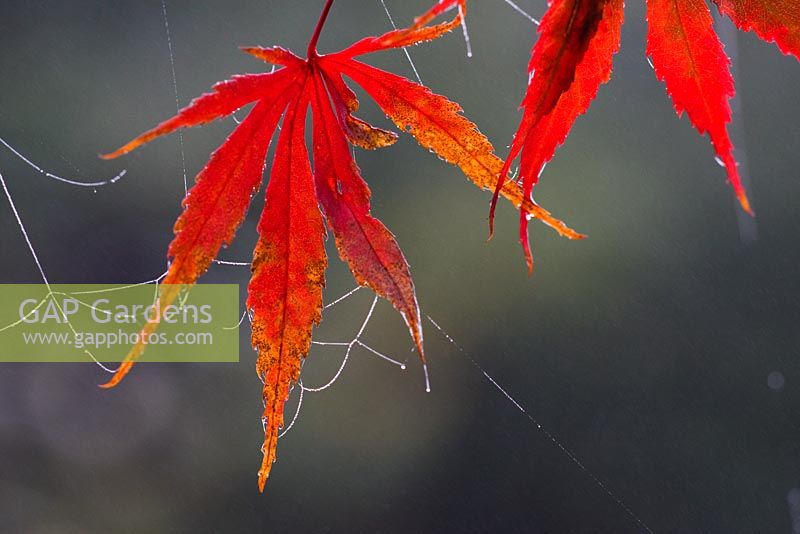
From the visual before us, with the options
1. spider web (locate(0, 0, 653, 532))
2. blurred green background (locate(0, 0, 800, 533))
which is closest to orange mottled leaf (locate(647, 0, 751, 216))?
spider web (locate(0, 0, 653, 532))

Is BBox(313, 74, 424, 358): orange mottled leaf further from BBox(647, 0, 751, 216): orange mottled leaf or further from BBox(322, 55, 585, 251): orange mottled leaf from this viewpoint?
BBox(647, 0, 751, 216): orange mottled leaf

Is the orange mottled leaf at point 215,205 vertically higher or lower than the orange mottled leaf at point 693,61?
lower

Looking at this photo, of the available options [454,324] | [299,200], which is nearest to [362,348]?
[454,324]

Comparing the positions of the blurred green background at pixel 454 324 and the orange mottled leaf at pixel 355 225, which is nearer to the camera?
the orange mottled leaf at pixel 355 225

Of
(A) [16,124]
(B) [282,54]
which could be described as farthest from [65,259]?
(B) [282,54]

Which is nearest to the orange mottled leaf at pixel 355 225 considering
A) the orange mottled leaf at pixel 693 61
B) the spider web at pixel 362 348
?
the orange mottled leaf at pixel 693 61

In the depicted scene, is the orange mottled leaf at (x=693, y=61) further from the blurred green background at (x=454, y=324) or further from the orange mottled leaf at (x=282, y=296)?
the blurred green background at (x=454, y=324)
